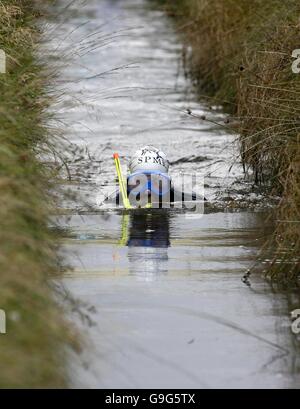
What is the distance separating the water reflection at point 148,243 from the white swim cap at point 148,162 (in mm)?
626

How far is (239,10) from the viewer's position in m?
21.0

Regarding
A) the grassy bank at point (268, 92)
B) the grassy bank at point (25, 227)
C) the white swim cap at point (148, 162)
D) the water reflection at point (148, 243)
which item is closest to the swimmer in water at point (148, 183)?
the white swim cap at point (148, 162)

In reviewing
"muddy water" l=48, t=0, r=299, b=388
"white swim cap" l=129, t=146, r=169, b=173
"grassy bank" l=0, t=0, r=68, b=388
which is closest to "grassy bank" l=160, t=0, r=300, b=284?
"muddy water" l=48, t=0, r=299, b=388

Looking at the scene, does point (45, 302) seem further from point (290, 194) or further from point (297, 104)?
point (297, 104)

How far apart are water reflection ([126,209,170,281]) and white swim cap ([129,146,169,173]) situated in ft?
2.06

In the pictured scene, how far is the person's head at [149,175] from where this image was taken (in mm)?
Result: 14297

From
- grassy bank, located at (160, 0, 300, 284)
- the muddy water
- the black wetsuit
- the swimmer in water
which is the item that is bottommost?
the muddy water

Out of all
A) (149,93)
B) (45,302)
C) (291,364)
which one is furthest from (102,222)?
(149,93)

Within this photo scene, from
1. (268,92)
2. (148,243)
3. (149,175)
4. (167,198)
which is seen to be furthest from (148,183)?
(148,243)

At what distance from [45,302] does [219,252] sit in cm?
480

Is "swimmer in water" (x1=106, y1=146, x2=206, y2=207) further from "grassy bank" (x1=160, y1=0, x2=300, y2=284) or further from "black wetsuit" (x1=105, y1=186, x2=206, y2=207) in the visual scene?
"grassy bank" (x1=160, y1=0, x2=300, y2=284)

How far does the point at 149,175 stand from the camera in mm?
14391

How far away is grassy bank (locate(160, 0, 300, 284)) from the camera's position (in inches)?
413

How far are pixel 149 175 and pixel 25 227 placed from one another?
6.31 meters
